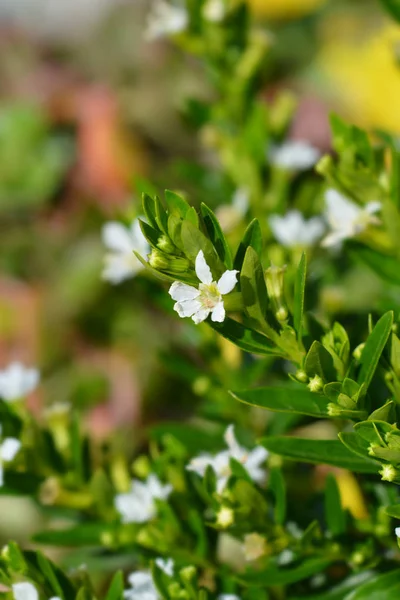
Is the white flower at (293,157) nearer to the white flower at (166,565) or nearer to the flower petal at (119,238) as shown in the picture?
the flower petal at (119,238)

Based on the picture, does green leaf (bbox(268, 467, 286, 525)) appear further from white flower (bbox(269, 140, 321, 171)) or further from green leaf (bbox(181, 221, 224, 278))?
white flower (bbox(269, 140, 321, 171))

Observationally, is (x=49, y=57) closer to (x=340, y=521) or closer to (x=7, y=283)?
(x=7, y=283)

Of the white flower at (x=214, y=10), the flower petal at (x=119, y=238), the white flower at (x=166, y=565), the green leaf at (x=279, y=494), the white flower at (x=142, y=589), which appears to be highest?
the white flower at (x=214, y=10)

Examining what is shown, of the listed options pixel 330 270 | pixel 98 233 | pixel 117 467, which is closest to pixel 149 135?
pixel 98 233

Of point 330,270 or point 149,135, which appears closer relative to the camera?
point 330,270

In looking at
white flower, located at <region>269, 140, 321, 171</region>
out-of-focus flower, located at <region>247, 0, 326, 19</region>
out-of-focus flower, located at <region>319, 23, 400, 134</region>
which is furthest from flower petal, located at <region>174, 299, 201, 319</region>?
out-of-focus flower, located at <region>247, 0, 326, 19</region>

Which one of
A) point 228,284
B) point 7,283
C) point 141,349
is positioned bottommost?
point 141,349

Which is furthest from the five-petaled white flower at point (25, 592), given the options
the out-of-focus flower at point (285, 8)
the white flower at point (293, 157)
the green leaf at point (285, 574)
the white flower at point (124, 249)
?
the out-of-focus flower at point (285, 8)

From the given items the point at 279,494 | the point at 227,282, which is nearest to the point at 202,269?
the point at 227,282
